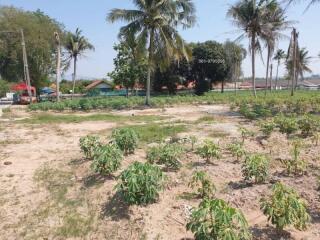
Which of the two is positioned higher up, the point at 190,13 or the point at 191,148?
the point at 190,13

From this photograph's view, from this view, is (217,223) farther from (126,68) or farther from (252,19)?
(126,68)

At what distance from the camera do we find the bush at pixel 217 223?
456cm

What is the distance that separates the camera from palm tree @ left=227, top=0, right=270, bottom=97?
31.9 metres

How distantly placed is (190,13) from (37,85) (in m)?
25.7

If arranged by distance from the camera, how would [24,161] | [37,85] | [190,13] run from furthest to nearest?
[37,85] < [190,13] < [24,161]

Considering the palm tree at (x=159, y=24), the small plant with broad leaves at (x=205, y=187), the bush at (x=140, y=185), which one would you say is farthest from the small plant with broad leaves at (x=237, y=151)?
the palm tree at (x=159, y=24)

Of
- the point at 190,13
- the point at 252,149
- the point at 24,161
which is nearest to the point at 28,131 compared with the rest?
the point at 24,161

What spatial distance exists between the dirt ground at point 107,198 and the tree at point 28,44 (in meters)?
35.2

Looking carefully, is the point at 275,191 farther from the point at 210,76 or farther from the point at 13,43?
the point at 210,76

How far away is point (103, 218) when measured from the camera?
238 inches

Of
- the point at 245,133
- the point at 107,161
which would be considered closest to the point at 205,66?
the point at 245,133

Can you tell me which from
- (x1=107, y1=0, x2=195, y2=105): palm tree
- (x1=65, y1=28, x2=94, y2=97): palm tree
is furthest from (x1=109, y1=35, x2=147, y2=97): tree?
(x1=107, y1=0, x2=195, y2=105): palm tree

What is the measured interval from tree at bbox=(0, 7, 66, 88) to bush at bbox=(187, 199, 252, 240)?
39.5m

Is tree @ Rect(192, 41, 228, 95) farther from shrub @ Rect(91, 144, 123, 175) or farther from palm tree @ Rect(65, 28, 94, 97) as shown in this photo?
shrub @ Rect(91, 144, 123, 175)
